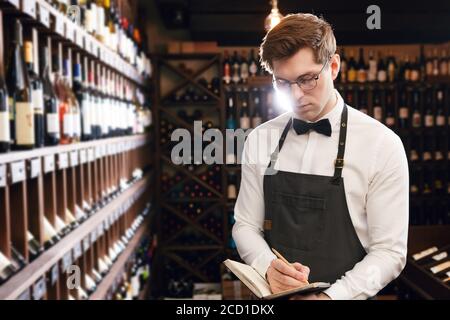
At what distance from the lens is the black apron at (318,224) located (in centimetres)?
151

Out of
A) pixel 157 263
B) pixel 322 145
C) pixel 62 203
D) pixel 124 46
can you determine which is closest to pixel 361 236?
pixel 322 145

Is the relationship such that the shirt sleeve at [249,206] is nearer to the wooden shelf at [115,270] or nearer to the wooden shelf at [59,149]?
the wooden shelf at [59,149]

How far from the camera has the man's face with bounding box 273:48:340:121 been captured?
140 centimetres

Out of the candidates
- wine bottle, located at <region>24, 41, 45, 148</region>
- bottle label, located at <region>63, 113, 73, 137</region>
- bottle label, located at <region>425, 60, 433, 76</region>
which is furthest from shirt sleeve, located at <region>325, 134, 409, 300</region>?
bottle label, located at <region>425, 60, 433, 76</region>

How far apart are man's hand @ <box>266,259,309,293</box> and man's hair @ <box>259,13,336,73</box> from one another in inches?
20.7

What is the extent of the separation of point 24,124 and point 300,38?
3.24 ft

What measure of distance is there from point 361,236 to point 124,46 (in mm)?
2971

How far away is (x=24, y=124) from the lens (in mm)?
1813

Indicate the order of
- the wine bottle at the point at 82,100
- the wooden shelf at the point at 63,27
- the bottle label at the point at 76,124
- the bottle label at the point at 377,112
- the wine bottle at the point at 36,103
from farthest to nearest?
1. the bottle label at the point at 377,112
2. the wine bottle at the point at 82,100
3. the bottle label at the point at 76,124
4. the wine bottle at the point at 36,103
5. the wooden shelf at the point at 63,27

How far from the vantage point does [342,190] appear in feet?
4.95

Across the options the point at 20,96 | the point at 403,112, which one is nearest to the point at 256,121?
the point at 403,112

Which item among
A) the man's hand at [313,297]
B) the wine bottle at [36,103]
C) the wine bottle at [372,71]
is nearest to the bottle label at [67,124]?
the wine bottle at [36,103]

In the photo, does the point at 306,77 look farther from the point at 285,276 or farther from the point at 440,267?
the point at 440,267

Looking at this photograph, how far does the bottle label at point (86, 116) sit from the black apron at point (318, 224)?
1.47m
